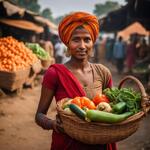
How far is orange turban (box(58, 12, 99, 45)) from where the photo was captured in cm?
230

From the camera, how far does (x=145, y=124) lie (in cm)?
721

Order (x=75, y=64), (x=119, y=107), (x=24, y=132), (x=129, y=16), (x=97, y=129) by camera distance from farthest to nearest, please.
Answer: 1. (x=129, y=16)
2. (x=24, y=132)
3. (x=75, y=64)
4. (x=119, y=107)
5. (x=97, y=129)

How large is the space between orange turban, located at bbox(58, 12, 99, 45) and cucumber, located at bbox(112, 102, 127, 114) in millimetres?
646

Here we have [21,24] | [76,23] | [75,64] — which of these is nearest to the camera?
[76,23]

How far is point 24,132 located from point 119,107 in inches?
183

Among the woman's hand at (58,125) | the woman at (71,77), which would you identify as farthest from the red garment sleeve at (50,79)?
the woman's hand at (58,125)

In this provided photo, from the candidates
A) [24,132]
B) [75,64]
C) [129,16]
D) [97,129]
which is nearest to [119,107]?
Answer: [97,129]

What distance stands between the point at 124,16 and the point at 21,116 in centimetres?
1144

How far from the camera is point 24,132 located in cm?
632

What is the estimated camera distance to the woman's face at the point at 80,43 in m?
2.33

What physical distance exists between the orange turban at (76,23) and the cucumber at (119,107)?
0.65 m

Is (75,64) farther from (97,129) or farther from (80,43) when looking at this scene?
(97,129)

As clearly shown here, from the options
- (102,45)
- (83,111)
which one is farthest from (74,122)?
(102,45)

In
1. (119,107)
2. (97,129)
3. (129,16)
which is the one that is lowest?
(97,129)
